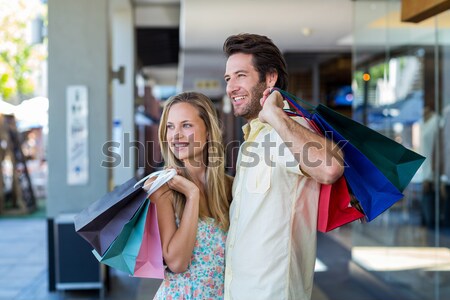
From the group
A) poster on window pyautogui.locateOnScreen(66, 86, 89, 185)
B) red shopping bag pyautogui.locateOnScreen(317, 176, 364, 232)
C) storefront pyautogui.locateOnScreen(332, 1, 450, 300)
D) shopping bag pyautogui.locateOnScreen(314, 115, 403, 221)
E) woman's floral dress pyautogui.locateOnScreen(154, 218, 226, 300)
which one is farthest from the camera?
poster on window pyautogui.locateOnScreen(66, 86, 89, 185)

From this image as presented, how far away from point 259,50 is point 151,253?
87 centimetres

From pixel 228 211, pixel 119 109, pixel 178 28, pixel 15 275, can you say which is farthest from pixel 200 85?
pixel 228 211

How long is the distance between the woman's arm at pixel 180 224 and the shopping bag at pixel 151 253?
0.10ft

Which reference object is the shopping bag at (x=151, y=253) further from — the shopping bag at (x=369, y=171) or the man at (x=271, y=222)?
the shopping bag at (x=369, y=171)

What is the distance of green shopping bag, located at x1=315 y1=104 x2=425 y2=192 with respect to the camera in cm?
196

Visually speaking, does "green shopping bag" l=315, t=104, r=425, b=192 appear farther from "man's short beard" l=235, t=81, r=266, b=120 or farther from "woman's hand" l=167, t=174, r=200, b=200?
"woman's hand" l=167, t=174, r=200, b=200

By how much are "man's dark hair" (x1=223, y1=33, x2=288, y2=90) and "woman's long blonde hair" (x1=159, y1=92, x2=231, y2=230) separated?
0.23 meters

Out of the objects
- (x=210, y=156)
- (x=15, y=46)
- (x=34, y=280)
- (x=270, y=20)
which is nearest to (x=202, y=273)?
(x=210, y=156)

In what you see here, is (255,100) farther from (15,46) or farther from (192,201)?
(15,46)

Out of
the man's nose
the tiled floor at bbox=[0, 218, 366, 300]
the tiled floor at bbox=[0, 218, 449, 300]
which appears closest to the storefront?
the tiled floor at bbox=[0, 218, 449, 300]

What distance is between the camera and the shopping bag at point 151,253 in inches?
81.5

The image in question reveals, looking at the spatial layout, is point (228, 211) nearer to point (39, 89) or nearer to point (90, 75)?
point (90, 75)

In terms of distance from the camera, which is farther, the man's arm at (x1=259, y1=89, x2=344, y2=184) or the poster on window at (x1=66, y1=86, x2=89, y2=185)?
the poster on window at (x1=66, y1=86, x2=89, y2=185)

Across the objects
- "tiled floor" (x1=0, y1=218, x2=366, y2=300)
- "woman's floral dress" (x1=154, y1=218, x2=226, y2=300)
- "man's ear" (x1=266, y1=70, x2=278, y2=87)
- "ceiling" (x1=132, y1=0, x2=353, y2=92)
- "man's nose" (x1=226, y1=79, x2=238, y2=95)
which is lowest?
"tiled floor" (x1=0, y1=218, x2=366, y2=300)
